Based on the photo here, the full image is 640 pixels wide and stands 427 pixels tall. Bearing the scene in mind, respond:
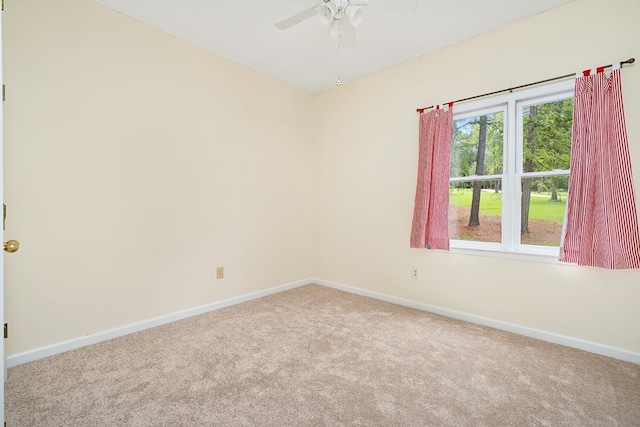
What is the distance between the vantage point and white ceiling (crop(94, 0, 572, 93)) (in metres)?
2.35

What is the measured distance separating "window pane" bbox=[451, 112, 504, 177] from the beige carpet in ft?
4.65

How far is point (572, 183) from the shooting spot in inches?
89.9

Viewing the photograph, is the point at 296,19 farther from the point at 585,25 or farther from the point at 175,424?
the point at 175,424

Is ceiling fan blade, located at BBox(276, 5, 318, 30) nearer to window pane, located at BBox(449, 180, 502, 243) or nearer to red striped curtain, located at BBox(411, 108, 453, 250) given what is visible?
red striped curtain, located at BBox(411, 108, 453, 250)

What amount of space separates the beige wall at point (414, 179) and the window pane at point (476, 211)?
10.1 inches

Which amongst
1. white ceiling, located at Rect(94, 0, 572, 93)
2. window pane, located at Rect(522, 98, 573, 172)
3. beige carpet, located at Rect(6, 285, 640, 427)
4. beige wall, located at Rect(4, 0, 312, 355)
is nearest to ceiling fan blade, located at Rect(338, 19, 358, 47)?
white ceiling, located at Rect(94, 0, 572, 93)

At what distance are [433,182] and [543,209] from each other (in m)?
0.89

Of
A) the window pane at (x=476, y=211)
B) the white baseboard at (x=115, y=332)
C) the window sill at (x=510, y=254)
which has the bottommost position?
the white baseboard at (x=115, y=332)

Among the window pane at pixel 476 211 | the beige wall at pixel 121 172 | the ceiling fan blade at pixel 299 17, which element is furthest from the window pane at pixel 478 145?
the beige wall at pixel 121 172

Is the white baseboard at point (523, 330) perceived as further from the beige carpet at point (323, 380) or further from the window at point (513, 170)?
the window at point (513, 170)

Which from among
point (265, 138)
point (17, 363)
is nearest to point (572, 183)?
point (265, 138)

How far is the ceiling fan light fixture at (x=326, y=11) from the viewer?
Result: 6.45 feet

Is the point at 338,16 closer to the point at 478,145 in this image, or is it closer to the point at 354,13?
the point at 354,13

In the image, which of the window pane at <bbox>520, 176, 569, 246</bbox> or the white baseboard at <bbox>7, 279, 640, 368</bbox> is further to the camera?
the window pane at <bbox>520, 176, 569, 246</bbox>
